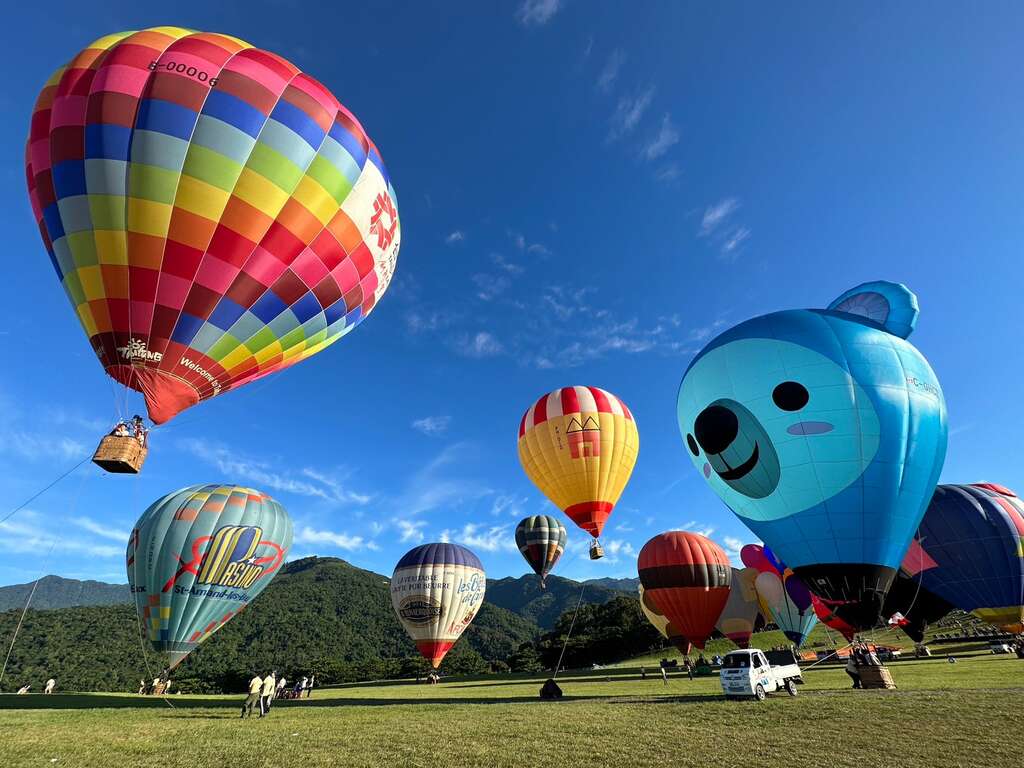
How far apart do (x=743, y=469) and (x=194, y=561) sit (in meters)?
21.6

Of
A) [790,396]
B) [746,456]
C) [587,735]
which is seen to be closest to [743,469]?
[746,456]

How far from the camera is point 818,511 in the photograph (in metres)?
12.7

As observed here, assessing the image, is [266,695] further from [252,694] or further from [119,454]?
[119,454]

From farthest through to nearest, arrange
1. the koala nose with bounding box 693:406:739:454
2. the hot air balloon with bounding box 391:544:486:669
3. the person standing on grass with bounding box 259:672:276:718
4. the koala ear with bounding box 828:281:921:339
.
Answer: the hot air balloon with bounding box 391:544:486:669 → the koala ear with bounding box 828:281:921:339 → the koala nose with bounding box 693:406:739:454 → the person standing on grass with bounding box 259:672:276:718

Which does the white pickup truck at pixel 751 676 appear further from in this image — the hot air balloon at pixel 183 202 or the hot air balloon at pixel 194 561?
the hot air balloon at pixel 194 561

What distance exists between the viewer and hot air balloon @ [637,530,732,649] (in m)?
25.6

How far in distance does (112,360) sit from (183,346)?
1.50 meters

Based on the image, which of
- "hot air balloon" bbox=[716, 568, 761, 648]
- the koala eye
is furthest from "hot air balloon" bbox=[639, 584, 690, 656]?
the koala eye

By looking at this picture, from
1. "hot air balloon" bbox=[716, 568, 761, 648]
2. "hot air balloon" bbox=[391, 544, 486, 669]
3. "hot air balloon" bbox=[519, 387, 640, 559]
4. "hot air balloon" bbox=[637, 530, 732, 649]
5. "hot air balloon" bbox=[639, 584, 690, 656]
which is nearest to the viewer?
"hot air balloon" bbox=[637, 530, 732, 649]

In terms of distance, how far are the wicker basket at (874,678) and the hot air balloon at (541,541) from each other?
25.2 m

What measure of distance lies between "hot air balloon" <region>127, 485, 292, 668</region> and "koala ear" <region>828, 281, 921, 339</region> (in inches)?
1011

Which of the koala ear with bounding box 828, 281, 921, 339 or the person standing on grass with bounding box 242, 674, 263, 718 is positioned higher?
the koala ear with bounding box 828, 281, 921, 339

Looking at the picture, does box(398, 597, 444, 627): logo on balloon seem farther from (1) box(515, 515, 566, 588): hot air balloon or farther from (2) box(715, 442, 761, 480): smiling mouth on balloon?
(2) box(715, 442, 761, 480): smiling mouth on balloon

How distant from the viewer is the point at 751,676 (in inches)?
502
